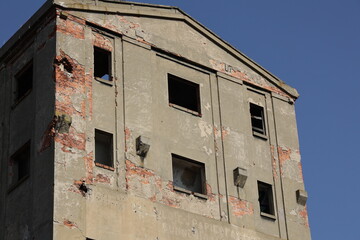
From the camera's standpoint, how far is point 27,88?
108 ft

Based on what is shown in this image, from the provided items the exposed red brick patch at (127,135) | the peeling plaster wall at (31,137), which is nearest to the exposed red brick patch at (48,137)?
the peeling plaster wall at (31,137)

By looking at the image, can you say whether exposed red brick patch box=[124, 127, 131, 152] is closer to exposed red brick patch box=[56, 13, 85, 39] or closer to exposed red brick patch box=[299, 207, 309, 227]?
exposed red brick patch box=[56, 13, 85, 39]

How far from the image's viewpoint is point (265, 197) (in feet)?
112

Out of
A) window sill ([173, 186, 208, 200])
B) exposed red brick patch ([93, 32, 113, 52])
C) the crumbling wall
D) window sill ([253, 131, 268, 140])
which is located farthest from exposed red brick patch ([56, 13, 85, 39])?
window sill ([253, 131, 268, 140])

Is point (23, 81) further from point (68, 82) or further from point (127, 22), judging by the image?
point (127, 22)

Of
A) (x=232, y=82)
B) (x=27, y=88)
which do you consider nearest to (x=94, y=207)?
(x=27, y=88)

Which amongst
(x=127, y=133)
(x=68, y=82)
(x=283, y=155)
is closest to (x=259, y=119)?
(x=283, y=155)

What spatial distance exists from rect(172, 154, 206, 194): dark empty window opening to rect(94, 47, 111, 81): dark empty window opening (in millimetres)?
3659

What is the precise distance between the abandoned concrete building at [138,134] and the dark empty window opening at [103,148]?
35 millimetres

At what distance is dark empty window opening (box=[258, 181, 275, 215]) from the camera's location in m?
33.9

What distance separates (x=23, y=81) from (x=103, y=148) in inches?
171

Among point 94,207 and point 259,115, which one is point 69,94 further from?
point 259,115

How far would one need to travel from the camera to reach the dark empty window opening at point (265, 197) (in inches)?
1335

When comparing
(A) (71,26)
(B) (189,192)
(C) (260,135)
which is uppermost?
(A) (71,26)
